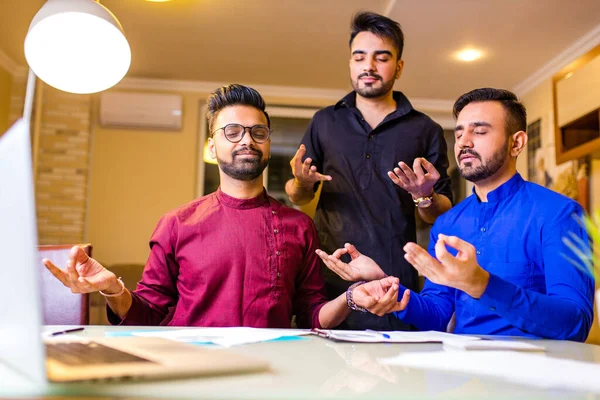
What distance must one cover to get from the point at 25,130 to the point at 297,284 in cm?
137

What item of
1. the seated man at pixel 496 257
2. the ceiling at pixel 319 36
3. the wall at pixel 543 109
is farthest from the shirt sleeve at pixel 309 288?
the wall at pixel 543 109

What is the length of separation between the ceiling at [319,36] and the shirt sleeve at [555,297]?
279cm

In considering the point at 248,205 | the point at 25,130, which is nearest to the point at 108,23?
the point at 248,205

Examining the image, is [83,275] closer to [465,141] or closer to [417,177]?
[417,177]

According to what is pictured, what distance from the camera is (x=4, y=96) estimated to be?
211 inches

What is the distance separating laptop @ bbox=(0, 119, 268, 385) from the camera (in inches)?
20.9

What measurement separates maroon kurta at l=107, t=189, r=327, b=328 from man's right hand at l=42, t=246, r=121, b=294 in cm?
24

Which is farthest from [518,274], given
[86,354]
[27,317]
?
[27,317]

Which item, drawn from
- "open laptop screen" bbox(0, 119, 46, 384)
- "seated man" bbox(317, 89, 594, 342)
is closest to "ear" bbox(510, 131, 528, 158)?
"seated man" bbox(317, 89, 594, 342)

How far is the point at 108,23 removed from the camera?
161 cm

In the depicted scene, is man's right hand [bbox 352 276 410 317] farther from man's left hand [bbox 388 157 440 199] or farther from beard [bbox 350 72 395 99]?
beard [bbox 350 72 395 99]

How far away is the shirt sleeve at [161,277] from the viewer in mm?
1770

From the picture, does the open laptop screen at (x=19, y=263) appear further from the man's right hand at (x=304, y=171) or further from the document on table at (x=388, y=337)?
the man's right hand at (x=304, y=171)

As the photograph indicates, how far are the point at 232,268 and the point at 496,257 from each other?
0.79 meters
